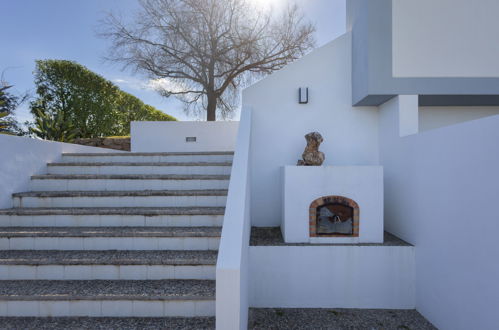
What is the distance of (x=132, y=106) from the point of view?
11023 mm

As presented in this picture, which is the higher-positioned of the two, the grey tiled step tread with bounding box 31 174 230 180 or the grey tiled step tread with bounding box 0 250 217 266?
the grey tiled step tread with bounding box 31 174 230 180

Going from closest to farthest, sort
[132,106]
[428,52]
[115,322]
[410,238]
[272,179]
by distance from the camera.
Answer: [115,322], [410,238], [428,52], [272,179], [132,106]

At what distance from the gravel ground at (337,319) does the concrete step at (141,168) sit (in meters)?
2.17

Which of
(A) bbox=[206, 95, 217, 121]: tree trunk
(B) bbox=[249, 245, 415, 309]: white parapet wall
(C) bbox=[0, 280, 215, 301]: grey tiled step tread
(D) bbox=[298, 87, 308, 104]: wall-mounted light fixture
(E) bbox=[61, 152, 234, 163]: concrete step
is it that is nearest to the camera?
(C) bbox=[0, 280, 215, 301]: grey tiled step tread

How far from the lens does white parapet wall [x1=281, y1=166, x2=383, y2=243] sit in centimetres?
378

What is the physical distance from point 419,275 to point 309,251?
5.25 feet

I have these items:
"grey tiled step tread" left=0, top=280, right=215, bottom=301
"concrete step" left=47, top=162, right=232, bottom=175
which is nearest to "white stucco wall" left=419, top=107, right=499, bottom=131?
"concrete step" left=47, top=162, right=232, bottom=175

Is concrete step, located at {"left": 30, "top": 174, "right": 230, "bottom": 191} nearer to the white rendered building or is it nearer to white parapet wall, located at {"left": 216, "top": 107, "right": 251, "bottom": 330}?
the white rendered building

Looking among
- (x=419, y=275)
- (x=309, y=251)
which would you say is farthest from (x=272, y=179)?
(x=419, y=275)

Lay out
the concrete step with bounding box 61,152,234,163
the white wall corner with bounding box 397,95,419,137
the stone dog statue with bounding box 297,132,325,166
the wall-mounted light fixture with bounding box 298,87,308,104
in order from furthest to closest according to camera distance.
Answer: the wall-mounted light fixture with bounding box 298,87,308,104
the stone dog statue with bounding box 297,132,325,166
the concrete step with bounding box 61,152,234,163
the white wall corner with bounding box 397,95,419,137

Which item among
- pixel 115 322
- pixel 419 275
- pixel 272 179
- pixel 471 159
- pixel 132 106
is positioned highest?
pixel 132 106

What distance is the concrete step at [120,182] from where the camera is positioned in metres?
3.41

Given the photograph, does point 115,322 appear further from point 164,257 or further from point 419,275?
point 419,275

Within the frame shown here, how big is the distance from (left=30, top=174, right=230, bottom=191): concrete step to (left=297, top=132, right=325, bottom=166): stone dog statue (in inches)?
61.8
